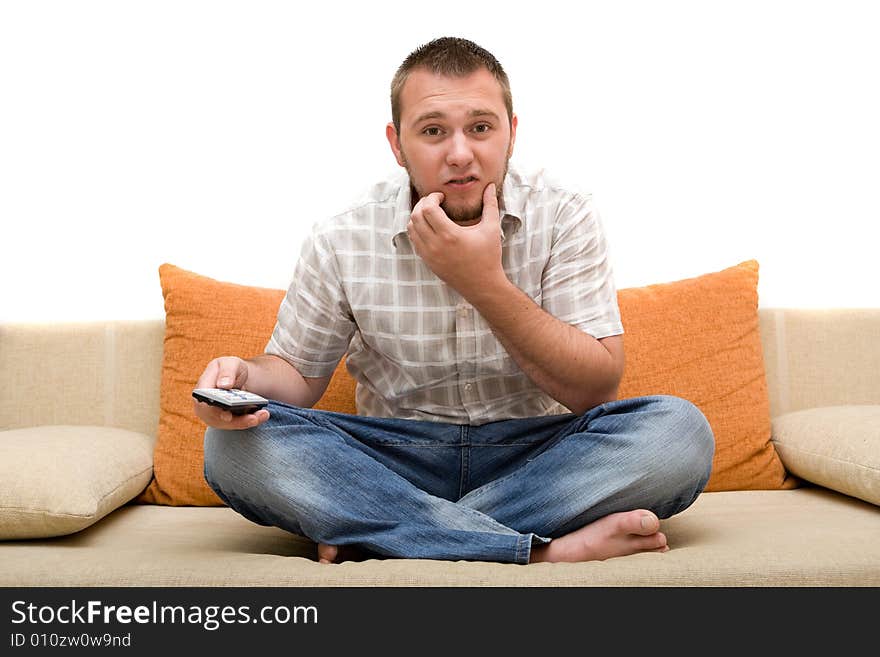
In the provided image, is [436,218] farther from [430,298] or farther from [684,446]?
[684,446]

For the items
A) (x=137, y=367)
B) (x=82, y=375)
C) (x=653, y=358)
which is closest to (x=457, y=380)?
(x=653, y=358)

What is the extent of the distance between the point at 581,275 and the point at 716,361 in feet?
1.73

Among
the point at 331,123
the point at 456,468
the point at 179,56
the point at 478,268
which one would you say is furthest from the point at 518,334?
the point at 179,56

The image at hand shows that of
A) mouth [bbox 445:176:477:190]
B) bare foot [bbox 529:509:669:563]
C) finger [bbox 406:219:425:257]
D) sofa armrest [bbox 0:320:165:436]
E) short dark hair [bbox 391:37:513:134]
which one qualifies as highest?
short dark hair [bbox 391:37:513:134]

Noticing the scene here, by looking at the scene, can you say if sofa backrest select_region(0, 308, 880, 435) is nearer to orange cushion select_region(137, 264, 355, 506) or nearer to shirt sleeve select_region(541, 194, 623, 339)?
orange cushion select_region(137, 264, 355, 506)

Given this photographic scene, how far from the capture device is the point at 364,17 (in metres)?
2.32

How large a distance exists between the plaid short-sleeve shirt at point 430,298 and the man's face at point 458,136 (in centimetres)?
9

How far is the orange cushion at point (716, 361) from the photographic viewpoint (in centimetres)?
198

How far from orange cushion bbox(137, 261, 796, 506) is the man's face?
1.86 feet

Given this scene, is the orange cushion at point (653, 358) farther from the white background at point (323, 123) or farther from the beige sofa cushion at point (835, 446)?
the white background at point (323, 123)

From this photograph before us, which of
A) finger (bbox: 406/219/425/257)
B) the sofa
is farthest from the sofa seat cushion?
finger (bbox: 406/219/425/257)

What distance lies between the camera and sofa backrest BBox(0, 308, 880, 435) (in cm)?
214

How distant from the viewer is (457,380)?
1705mm
